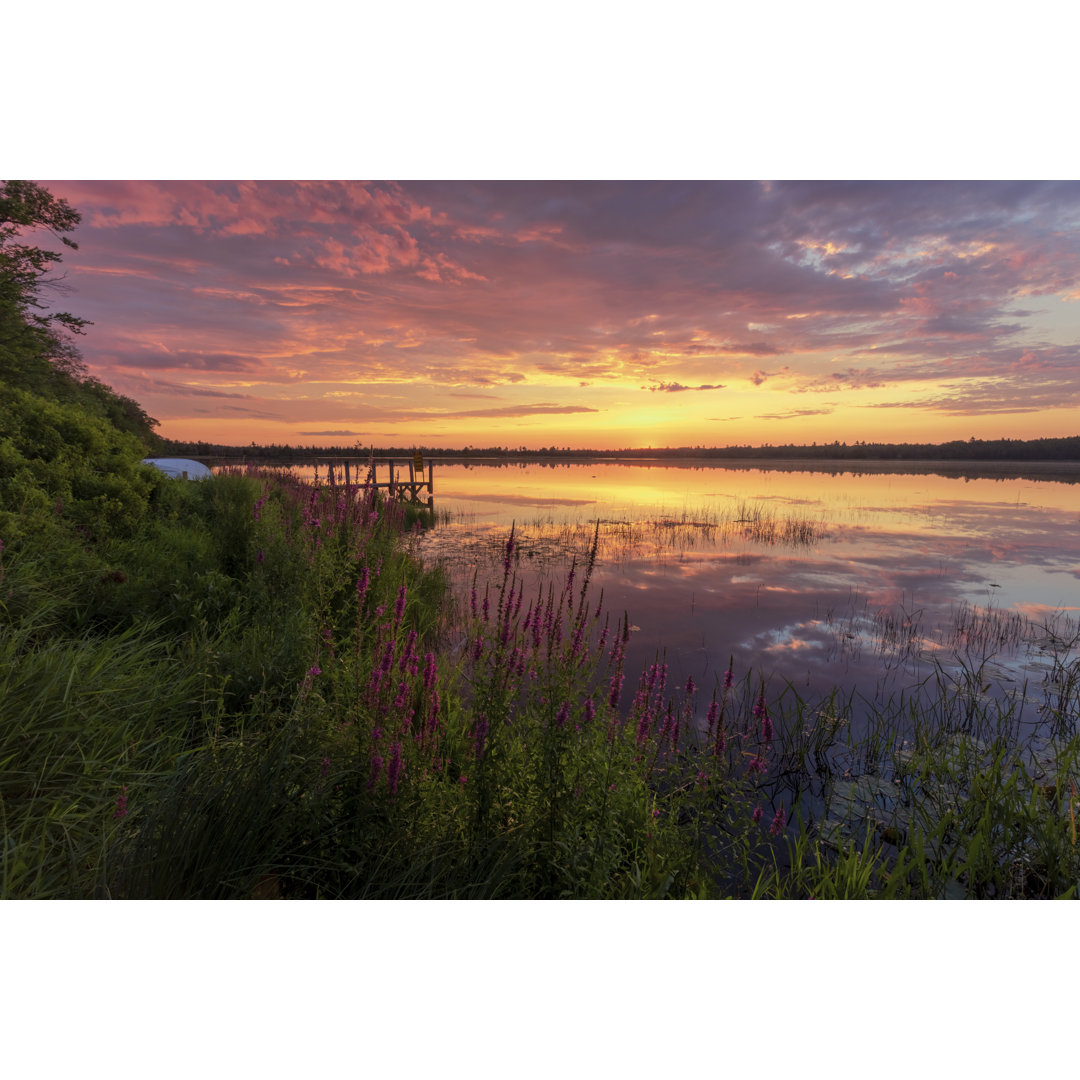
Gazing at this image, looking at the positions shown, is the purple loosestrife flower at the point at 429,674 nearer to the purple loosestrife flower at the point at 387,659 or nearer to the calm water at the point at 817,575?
the purple loosestrife flower at the point at 387,659

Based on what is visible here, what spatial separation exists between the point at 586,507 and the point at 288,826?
21.4m

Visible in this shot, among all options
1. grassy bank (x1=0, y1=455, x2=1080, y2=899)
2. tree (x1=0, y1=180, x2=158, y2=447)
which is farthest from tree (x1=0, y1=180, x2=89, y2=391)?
grassy bank (x1=0, y1=455, x2=1080, y2=899)

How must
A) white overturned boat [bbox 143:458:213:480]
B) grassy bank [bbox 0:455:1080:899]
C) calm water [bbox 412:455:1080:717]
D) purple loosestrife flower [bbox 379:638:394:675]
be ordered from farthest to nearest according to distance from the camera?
white overturned boat [bbox 143:458:213:480]
calm water [bbox 412:455:1080:717]
purple loosestrife flower [bbox 379:638:394:675]
grassy bank [bbox 0:455:1080:899]

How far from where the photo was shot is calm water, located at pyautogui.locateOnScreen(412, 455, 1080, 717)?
736cm

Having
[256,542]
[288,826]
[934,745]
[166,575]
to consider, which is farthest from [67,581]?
[934,745]

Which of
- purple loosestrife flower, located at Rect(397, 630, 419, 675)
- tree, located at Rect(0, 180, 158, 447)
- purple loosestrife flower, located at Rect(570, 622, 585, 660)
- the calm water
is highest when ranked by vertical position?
tree, located at Rect(0, 180, 158, 447)

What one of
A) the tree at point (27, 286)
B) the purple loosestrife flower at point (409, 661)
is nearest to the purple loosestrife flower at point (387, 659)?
the purple loosestrife flower at point (409, 661)

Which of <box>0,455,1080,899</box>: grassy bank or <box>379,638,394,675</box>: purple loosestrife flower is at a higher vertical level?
<box>379,638,394,675</box>: purple loosestrife flower

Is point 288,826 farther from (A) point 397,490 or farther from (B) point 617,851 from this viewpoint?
(A) point 397,490

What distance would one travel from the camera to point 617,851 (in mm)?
2602

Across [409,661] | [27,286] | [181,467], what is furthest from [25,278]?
[409,661]

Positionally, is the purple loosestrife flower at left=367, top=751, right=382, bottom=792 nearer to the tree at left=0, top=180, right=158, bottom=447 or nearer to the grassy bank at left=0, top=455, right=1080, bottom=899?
the grassy bank at left=0, top=455, right=1080, bottom=899

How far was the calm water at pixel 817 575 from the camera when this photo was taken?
736 cm

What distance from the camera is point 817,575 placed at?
11.8 meters
